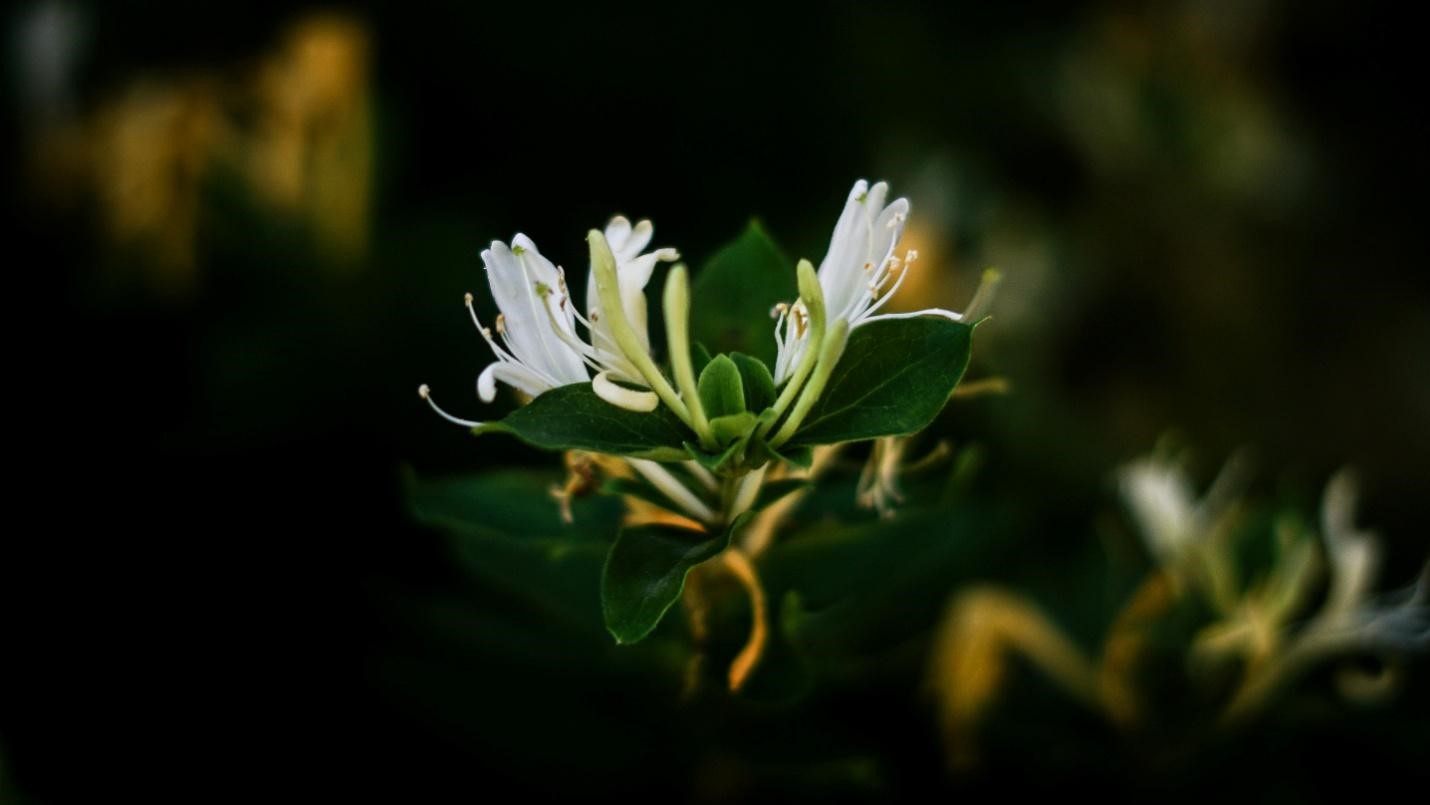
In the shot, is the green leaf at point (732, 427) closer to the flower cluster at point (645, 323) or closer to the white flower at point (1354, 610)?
the flower cluster at point (645, 323)

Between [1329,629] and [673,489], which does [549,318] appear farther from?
[1329,629]

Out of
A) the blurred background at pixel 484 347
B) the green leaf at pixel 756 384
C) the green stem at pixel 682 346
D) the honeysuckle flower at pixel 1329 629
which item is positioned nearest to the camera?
the green stem at pixel 682 346

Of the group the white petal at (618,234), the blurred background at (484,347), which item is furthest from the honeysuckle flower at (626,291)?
the blurred background at (484,347)

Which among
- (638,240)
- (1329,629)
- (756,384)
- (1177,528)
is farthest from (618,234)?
(1329,629)

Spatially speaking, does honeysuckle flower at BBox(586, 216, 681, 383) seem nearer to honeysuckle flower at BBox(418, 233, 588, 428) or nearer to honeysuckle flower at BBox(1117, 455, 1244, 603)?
honeysuckle flower at BBox(418, 233, 588, 428)

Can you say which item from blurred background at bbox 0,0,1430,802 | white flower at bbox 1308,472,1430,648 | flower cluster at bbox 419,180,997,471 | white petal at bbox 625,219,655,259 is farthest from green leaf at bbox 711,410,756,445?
white flower at bbox 1308,472,1430,648

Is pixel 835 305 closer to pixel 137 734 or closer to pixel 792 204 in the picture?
pixel 137 734
